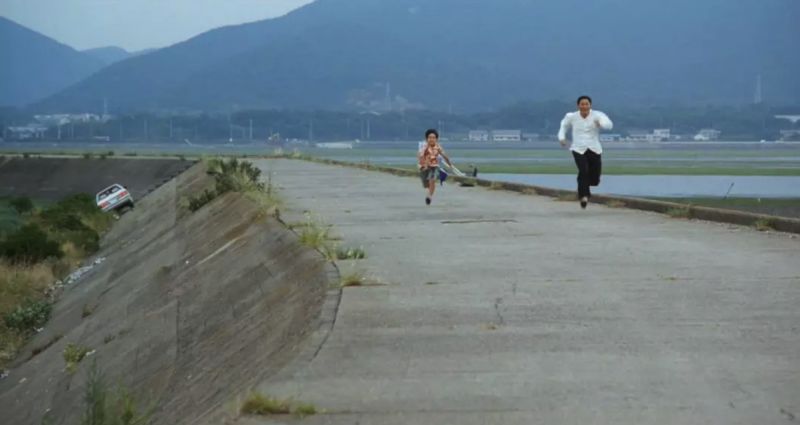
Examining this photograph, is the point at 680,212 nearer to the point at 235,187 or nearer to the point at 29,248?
the point at 235,187

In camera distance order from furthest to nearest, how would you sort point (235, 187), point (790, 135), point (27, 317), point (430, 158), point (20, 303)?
point (790, 135), point (235, 187), point (20, 303), point (27, 317), point (430, 158)

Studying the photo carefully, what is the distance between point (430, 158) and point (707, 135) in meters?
132

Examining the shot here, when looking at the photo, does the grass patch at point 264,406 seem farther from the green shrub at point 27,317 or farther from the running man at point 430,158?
the green shrub at point 27,317

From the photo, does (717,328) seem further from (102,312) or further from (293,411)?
(102,312)

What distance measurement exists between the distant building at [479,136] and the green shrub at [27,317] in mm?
130850

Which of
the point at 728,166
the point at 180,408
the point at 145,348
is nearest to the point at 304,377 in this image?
the point at 180,408

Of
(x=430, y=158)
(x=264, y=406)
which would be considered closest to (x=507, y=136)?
(x=430, y=158)

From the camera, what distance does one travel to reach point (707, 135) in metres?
153

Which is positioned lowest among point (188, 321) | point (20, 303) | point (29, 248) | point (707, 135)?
point (20, 303)

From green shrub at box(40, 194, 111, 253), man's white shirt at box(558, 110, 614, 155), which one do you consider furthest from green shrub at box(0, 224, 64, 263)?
man's white shirt at box(558, 110, 614, 155)

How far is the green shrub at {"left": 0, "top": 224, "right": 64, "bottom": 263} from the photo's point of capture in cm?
3625

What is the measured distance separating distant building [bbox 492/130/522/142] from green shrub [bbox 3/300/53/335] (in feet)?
430

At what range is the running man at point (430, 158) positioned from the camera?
24469 millimetres

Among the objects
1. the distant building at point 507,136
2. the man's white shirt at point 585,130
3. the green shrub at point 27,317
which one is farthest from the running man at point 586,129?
the distant building at point 507,136
